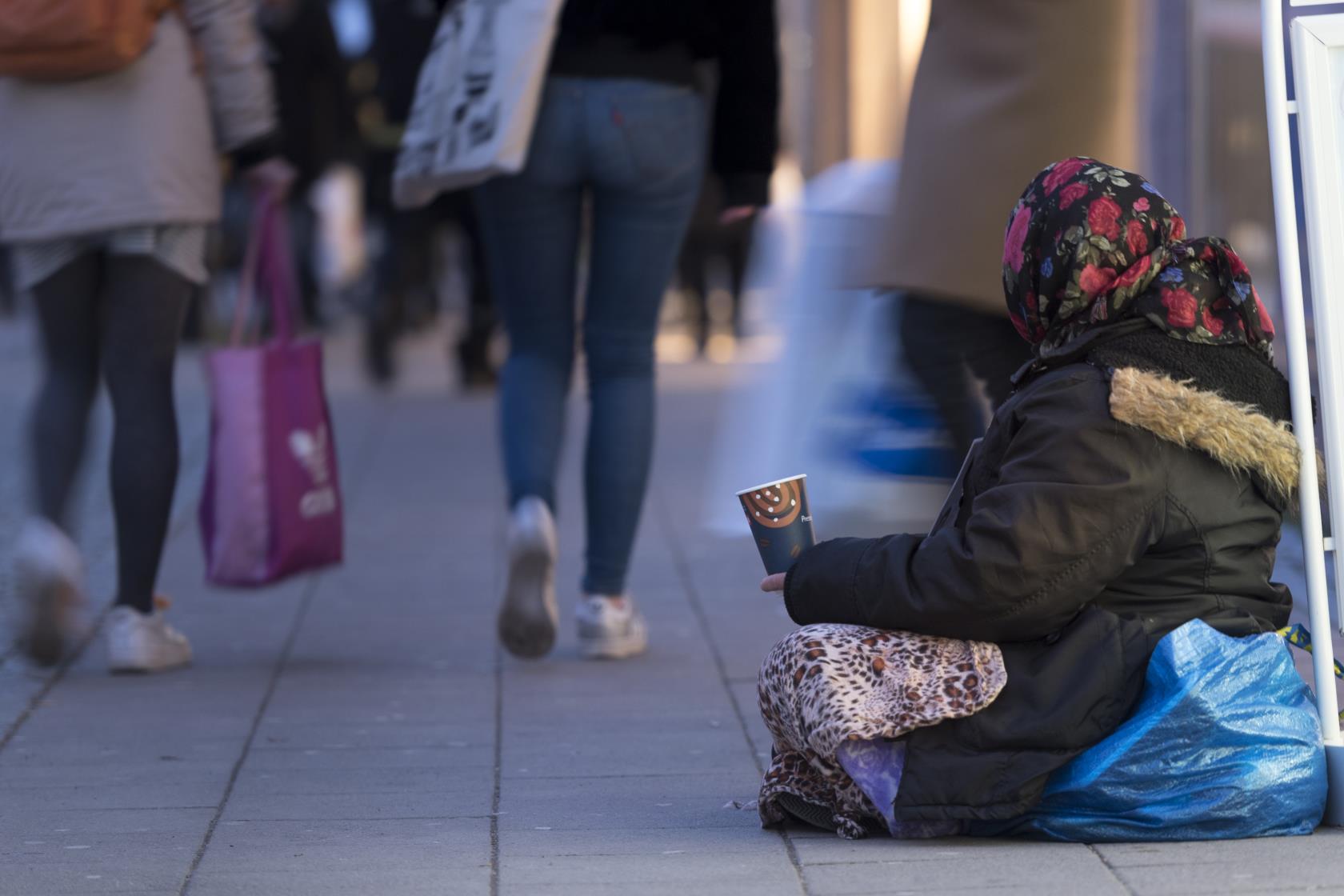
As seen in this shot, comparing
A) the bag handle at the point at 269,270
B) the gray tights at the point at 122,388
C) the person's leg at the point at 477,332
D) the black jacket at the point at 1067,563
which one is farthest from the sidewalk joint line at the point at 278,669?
the person's leg at the point at 477,332

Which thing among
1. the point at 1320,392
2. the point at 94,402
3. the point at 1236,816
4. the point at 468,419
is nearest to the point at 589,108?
the point at 94,402

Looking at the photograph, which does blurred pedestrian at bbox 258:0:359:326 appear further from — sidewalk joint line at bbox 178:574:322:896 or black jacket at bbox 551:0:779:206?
black jacket at bbox 551:0:779:206

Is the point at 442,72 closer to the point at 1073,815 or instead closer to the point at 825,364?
the point at 825,364

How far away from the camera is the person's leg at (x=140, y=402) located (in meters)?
4.33

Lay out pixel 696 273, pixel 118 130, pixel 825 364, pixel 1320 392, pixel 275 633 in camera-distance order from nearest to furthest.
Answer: pixel 1320 392 → pixel 118 130 → pixel 275 633 → pixel 825 364 → pixel 696 273

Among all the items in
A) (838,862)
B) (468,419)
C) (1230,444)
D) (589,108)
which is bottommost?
(468,419)

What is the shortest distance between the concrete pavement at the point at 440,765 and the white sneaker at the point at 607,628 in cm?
5

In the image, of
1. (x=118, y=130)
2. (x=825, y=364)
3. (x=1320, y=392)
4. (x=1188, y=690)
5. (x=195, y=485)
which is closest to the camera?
(x=1188, y=690)

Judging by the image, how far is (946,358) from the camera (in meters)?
4.19

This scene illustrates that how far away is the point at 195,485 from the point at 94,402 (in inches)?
118

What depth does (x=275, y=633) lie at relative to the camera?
499 cm

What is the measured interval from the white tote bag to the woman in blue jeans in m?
0.12

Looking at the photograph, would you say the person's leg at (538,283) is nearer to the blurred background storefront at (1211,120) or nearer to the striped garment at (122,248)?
the striped garment at (122,248)

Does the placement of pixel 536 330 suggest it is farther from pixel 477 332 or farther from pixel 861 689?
pixel 477 332
